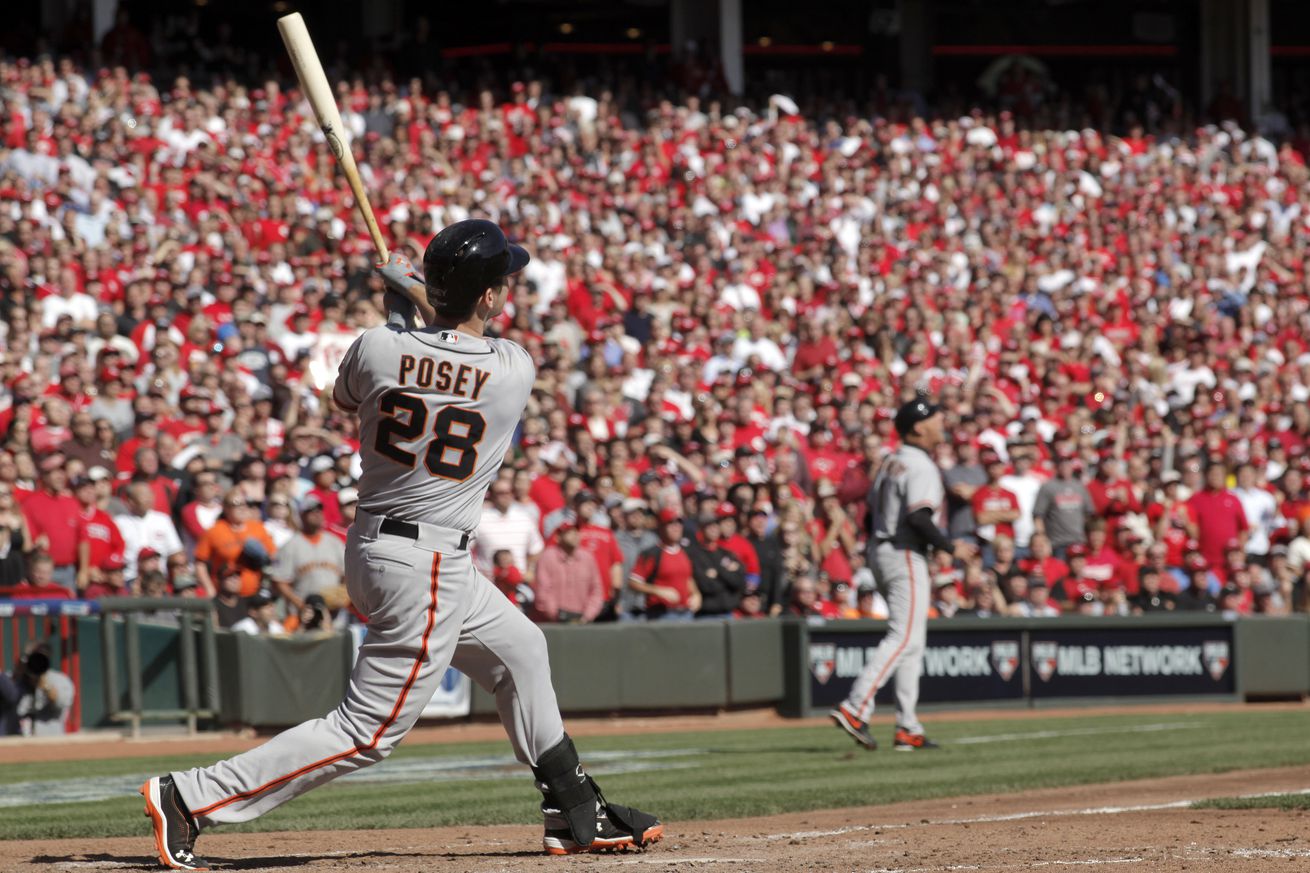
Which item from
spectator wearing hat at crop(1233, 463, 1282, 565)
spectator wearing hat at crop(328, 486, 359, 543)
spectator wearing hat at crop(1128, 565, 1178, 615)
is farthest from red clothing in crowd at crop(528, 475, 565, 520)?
spectator wearing hat at crop(1233, 463, 1282, 565)

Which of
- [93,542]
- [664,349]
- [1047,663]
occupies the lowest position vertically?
[1047,663]

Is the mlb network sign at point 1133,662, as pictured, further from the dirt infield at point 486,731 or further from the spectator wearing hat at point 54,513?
the spectator wearing hat at point 54,513

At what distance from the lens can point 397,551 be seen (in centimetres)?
575

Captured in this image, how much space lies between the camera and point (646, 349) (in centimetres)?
1855

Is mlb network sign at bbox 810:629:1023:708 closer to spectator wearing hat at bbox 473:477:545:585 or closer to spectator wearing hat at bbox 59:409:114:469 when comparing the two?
spectator wearing hat at bbox 473:477:545:585

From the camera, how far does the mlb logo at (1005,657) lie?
16500 millimetres

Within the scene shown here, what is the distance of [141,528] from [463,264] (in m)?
8.75

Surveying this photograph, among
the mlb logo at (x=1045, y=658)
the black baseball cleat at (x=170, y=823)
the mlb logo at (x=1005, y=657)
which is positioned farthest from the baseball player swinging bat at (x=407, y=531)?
the mlb logo at (x=1045, y=658)

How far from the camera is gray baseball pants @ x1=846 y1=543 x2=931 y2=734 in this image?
10.9 meters

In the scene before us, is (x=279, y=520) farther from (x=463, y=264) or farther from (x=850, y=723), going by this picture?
(x=463, y=264)

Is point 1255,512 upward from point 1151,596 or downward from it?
upward

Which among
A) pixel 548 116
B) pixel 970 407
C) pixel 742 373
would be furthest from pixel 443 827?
pixel 548 116

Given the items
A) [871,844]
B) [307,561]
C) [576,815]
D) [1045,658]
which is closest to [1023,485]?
[1045,658]

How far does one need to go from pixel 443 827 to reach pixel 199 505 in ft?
23.8
